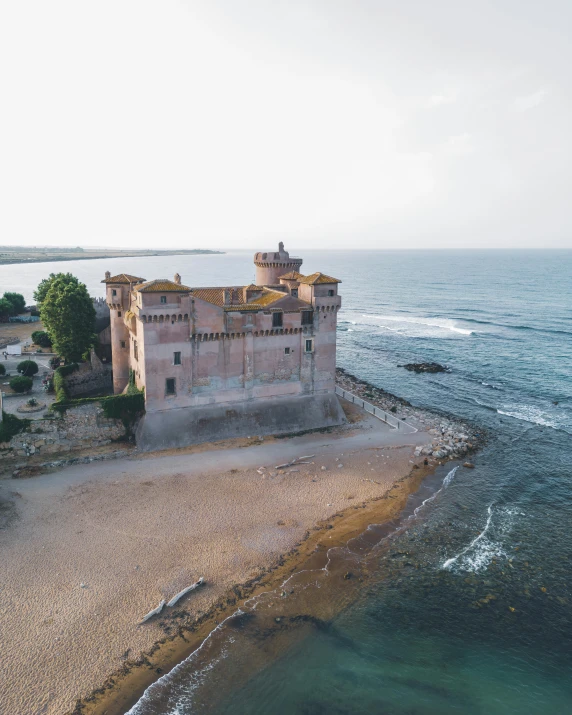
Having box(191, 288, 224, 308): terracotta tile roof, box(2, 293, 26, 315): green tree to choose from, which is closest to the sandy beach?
box(191, 288, 224, 308): terracotta tile roof

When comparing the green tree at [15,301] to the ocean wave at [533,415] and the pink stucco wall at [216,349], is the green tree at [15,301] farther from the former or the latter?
the ocean wave at [533,415]

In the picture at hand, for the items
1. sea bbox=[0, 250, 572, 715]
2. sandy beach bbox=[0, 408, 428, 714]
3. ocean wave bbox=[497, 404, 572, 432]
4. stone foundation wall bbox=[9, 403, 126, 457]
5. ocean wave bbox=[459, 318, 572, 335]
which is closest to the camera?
sea bbox=[0, 250, 572, 715]

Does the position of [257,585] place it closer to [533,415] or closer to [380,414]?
[380,414]

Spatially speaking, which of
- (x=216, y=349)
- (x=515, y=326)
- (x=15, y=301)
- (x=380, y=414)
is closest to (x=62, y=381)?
(x=216, y=349)

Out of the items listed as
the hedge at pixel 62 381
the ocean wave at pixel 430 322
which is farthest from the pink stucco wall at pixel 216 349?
the ocean wave at pixel 430 322

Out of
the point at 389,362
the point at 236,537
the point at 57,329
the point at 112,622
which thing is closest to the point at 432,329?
the point at 389,362

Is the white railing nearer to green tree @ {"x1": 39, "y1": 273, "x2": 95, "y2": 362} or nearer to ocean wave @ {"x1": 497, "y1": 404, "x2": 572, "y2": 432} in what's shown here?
ocean wave @ {"x1": 497, "y1": 404, "x2": 572, "y2": 432}

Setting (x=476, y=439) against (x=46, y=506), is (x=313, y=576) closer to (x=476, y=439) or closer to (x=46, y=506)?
(x=46, y=506)
